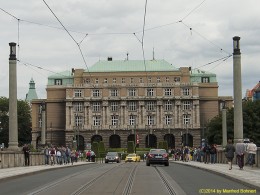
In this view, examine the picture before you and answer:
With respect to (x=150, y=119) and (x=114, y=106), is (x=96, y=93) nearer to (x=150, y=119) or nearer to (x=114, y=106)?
(x=114, y=106)

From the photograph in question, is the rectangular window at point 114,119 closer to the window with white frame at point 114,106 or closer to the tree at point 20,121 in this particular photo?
the window with white frame at point 114,106

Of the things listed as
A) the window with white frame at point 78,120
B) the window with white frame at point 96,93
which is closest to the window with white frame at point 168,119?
the window with white frame at point 96,93

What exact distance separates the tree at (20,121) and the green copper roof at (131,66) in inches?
866

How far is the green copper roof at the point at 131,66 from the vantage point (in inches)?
6949

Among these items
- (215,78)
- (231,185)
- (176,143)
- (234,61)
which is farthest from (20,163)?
(215,78)

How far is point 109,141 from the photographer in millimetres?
171375

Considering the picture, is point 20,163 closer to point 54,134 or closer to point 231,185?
point 231,185

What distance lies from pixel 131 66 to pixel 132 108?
1260 centimetres

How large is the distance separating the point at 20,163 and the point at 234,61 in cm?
1655

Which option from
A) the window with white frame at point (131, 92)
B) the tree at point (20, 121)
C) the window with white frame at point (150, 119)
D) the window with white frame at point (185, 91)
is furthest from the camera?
the window with white frame at point (150, 119)

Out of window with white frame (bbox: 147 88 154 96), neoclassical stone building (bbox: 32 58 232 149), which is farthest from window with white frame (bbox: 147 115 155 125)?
window with white frame (bbox: 147 88 154 96)

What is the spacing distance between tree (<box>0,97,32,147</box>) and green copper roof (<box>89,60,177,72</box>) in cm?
2199

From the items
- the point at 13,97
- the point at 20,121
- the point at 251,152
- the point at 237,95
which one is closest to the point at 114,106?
the point at 20,121

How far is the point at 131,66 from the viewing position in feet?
584
